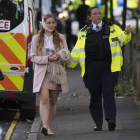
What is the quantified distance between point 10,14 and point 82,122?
213 cm

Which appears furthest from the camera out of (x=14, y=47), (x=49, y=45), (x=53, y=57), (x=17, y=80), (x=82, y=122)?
(x=17, y=80)

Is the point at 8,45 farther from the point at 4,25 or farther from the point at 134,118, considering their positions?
the point at 134,118

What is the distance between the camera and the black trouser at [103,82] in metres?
9.27

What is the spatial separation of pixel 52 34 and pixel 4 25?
1.84 metres

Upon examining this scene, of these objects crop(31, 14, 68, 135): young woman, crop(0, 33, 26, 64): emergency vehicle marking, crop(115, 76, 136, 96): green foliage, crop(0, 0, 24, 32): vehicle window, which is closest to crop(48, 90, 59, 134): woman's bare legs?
crop(31, 14, 68, 135): young woman

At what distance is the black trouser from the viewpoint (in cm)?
927

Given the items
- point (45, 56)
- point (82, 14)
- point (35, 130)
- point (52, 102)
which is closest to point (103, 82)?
point (52, 102)

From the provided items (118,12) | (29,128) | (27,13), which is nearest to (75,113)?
(29,128)

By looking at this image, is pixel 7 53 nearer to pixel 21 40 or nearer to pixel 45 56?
pixel 21 40

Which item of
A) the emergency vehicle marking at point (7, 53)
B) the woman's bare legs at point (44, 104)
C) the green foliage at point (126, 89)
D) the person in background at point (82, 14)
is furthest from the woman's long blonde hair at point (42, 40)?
the person in background at point (82, 14)

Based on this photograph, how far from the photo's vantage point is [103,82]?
30.6 ft

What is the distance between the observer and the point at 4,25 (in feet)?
36.0

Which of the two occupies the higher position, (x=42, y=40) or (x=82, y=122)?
(x=42, y=40)

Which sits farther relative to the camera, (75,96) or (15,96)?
(75,96)
